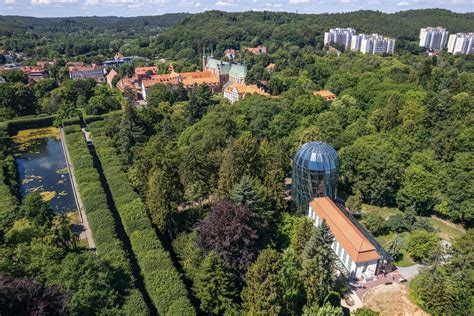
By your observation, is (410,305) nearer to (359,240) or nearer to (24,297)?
(359,240)

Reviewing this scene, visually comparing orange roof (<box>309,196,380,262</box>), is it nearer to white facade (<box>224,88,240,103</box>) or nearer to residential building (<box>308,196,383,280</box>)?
residential building (<box>308,196,383,280</box>)

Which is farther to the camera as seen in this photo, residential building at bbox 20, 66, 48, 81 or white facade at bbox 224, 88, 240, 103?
residential building at bbox 20, 66, 48, 81

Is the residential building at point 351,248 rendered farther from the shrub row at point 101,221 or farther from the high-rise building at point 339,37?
the high-rise building at point 339,37

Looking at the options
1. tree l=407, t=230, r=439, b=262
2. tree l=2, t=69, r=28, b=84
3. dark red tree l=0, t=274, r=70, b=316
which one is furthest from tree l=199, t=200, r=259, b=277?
tree l=2, t=69, r=28, b=84

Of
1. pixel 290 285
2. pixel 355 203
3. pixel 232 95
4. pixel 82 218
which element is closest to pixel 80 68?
pixel 232 95

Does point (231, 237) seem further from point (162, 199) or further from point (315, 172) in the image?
point (315, 172)
